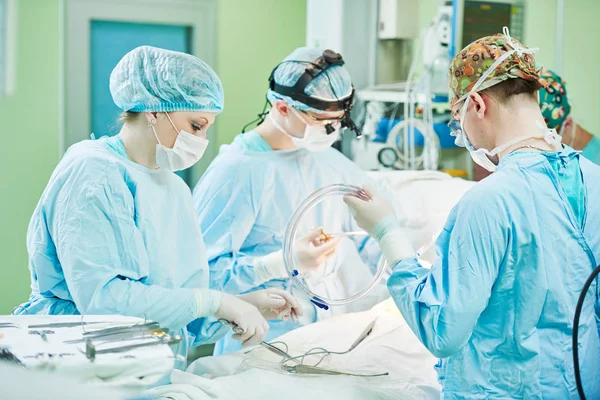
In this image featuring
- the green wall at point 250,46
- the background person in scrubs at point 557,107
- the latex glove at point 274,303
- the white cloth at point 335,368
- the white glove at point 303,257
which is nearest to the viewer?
the white cloth at point 335,368

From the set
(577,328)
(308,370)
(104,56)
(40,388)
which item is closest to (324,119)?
(308,370)

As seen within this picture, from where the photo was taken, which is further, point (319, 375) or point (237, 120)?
point (237, 120)

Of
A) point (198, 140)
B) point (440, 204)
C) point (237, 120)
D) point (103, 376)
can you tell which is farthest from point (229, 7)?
point (103, 376)

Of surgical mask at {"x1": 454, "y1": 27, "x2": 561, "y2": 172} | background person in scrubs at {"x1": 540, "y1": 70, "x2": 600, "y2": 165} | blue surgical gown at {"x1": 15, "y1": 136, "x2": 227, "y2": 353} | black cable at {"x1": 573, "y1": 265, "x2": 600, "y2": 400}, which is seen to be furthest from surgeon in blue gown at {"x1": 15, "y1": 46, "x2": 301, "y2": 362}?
background person in scrubs at {"x1": 540, "y1": 70, "x2": 600, "y2": 165}

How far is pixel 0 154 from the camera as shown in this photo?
4023mm

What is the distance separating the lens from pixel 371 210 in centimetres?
178

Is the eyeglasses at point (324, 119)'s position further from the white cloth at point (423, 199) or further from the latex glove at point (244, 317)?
the latex glove at point (244, 317)

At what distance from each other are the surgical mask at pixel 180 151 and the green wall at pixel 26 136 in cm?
253

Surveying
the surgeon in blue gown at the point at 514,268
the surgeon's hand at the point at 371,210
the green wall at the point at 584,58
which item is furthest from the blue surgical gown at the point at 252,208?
the green wall at the point at 584,58

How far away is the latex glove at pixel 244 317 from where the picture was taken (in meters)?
1.77

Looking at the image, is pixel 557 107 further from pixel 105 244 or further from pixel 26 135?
pixel 26 135

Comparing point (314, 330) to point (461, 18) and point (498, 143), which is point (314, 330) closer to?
point (498, 143)

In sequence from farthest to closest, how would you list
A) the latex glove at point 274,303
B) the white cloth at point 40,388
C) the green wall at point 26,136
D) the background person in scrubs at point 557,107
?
the green wall at point 26,136 < the background person in scrubs at point 557,107 < the latex glove at point 274,303 < the white cloth at point 40,388

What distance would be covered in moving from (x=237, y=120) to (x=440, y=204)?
2344mm
